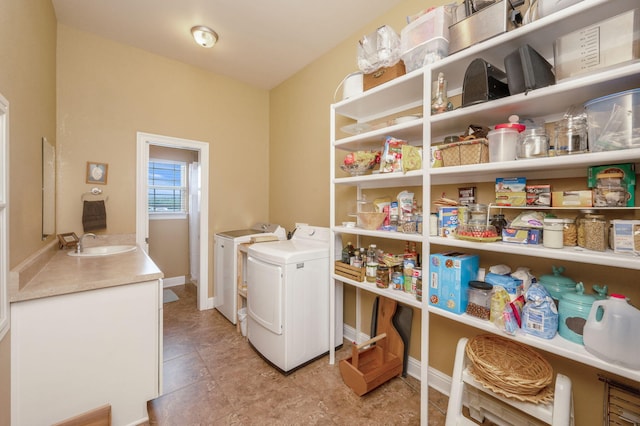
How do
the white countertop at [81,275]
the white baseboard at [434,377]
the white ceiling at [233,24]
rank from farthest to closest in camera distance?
the white ceiling at [233,24], the white baseboard at [434,377], the white countertop at [81,275]

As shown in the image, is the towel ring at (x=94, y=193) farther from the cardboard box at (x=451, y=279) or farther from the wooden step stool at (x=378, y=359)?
the cardboard box at (x=451, y=279)

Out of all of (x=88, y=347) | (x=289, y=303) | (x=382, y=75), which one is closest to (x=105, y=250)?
(x=88, y=347)

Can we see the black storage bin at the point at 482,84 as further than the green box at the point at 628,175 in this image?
Yes

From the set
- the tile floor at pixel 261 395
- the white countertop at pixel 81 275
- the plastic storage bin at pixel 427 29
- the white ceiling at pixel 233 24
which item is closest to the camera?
the white countertop at pixel 81 275

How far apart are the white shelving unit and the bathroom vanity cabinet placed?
1.43 meters

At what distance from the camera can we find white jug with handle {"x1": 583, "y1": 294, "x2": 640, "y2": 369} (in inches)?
34.5

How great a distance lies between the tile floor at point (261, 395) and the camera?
156 cm

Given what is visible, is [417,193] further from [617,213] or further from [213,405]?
[213,405]

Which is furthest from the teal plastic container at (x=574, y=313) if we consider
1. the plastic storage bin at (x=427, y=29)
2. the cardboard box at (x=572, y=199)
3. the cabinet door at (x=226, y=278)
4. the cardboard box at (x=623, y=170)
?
the cabinet door at (x=226, y=278)

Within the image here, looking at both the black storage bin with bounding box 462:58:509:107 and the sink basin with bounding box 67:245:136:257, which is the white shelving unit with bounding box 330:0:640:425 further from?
the sink basin with bounding box 67:245:136:257

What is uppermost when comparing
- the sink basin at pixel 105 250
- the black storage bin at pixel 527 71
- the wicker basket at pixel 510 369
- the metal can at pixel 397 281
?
the black storage bin at pixel 527 71

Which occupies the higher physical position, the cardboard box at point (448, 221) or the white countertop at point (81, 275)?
the cardboard box at point (448, 221)

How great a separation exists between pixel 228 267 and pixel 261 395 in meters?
1.43

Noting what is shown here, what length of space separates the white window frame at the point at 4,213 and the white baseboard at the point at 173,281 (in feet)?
10.0
